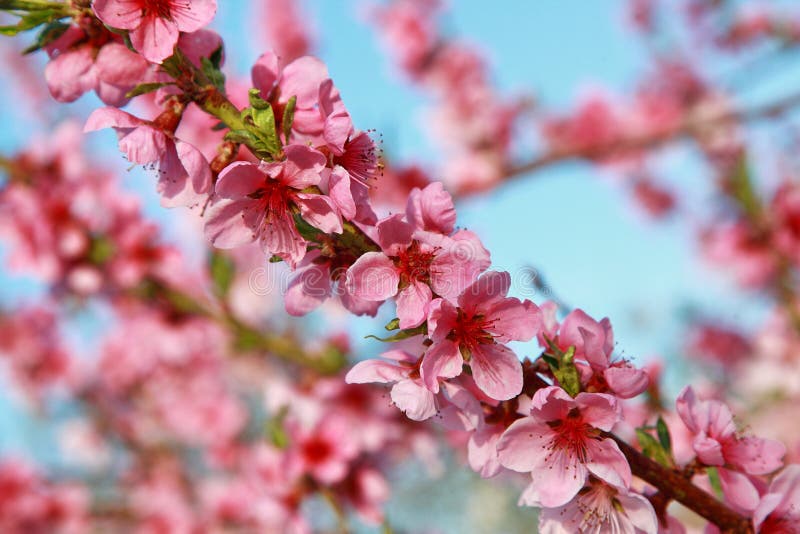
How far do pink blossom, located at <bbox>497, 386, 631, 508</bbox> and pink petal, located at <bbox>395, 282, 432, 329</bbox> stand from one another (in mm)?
221

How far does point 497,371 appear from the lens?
1.04 m

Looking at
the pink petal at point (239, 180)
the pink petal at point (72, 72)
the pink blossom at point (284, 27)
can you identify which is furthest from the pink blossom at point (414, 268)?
the pink blossom at point (284, 27)

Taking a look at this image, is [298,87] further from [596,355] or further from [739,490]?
[739,490]

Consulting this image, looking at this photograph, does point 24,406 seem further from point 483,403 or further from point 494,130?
point 483,403

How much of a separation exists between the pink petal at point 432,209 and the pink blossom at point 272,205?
15cm

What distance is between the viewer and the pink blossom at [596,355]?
39.9 inches

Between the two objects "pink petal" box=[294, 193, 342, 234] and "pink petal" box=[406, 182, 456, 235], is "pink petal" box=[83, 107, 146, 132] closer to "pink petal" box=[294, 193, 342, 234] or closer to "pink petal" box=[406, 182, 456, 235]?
"pink petal" box=[294, 193, 342, 234]

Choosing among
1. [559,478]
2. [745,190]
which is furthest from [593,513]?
[745,190]

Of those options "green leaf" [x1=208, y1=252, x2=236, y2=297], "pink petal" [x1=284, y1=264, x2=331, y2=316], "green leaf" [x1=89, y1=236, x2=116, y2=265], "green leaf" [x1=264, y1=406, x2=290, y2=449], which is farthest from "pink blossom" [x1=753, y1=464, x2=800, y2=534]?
"green leaf" [x1=89, y1=236, x2=116, y2=265]

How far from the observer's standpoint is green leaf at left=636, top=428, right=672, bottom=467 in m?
1.15

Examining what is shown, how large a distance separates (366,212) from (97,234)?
1919 mm

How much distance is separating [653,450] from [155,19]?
1189 mm

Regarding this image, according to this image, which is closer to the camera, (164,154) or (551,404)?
(551,404)

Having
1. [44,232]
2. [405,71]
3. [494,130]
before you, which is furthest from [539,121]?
[44,232]
